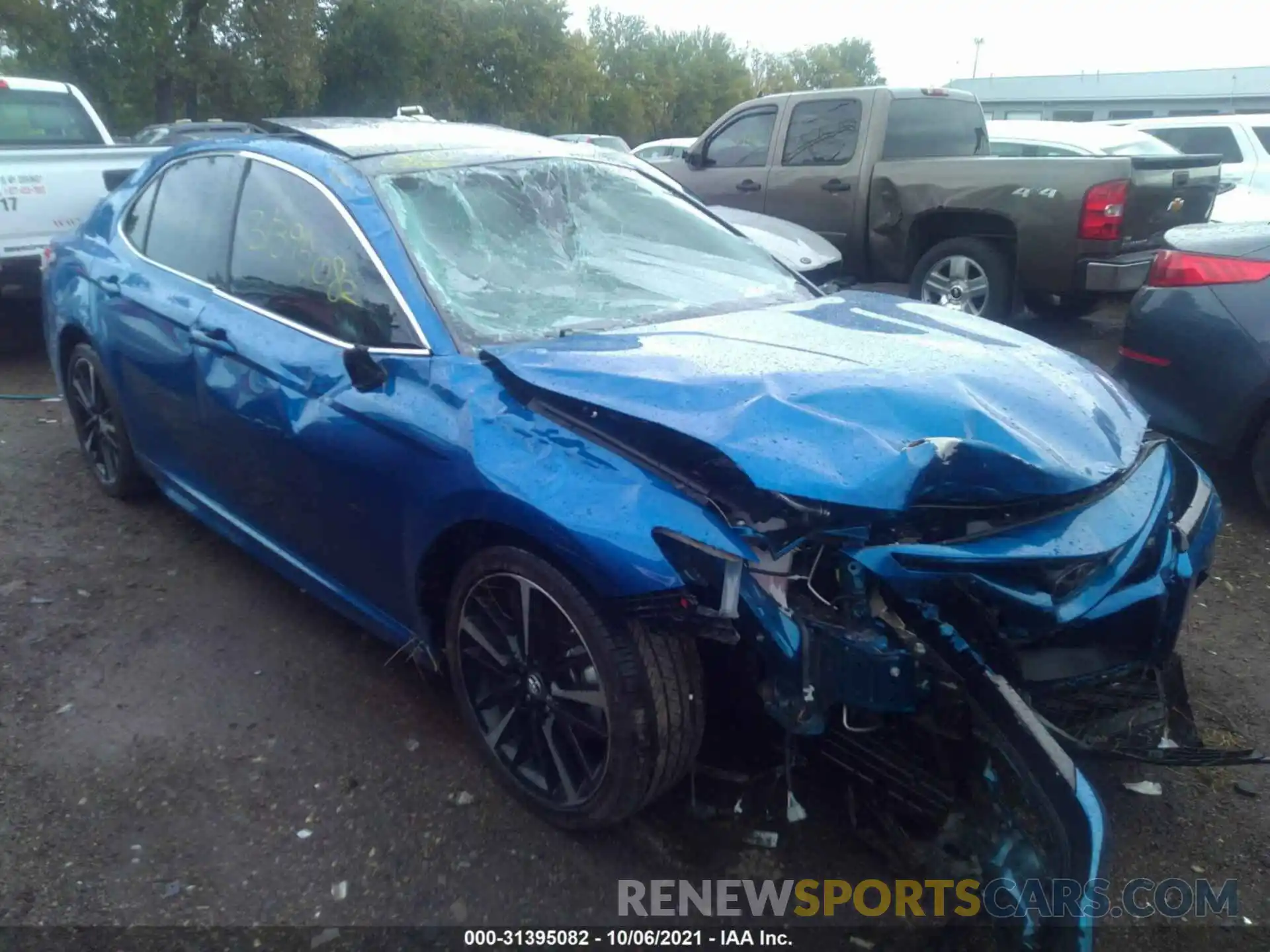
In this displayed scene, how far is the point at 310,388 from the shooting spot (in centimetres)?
321

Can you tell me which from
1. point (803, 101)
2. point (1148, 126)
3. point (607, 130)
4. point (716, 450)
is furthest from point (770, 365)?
point (607, 130)

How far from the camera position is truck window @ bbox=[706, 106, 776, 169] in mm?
9148

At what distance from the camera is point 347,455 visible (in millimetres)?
3098

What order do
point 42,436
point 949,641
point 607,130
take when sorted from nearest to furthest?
point 949,641, point 42,436, point 607,130

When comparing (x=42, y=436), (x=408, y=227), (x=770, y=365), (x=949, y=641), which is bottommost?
(x=42, y=436)

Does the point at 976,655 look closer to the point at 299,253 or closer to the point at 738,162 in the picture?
the point at 299,253

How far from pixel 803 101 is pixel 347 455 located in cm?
700

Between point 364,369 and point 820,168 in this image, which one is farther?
point 820,168

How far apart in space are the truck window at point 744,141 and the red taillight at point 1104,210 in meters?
2.92

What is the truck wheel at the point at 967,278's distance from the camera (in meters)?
7.64

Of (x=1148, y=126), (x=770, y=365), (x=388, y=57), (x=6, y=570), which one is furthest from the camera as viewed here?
(x=388, y=57)

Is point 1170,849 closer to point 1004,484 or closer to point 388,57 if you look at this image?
point 1004,484

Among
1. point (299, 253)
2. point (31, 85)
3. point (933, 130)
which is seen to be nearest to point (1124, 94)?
point (933, 130)

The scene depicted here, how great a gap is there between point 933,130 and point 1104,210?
209 centimetres
